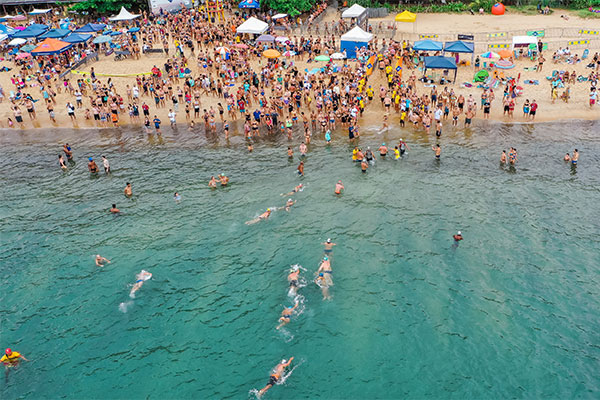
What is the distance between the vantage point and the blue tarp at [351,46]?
137ft

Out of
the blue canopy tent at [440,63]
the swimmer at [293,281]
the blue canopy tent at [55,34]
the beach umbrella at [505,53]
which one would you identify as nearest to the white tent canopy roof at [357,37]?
the blue canopy tent at [440,63]

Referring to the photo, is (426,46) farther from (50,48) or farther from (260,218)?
(50,48)

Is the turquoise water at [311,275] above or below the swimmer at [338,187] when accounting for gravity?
below

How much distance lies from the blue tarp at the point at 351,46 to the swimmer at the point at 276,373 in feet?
104

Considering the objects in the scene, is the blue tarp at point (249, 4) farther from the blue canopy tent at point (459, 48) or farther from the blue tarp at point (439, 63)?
the blue tarp at point (439, 63)

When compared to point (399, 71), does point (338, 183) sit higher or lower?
lower

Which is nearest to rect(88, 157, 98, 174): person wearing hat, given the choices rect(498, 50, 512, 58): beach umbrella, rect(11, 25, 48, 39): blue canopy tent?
rect(11, 25, 48, 39): blue canopy tent

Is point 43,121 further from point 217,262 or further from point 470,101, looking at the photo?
point 470,101

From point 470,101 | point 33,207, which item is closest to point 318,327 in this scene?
point 33,207

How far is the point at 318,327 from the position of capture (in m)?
18.4

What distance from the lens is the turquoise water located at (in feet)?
54.9

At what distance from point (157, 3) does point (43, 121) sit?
29.9 metres

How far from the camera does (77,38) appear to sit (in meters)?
44.8

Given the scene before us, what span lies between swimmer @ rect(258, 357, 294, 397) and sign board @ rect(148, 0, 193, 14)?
2179 inches
